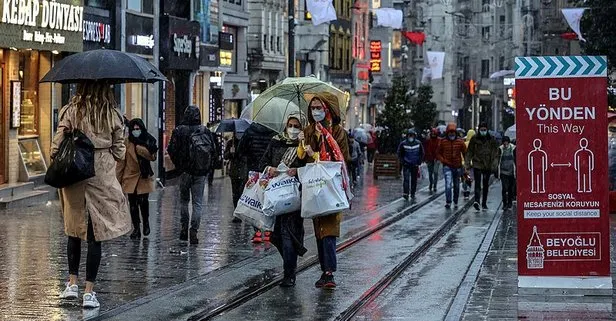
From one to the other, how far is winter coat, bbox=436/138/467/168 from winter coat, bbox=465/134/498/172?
30 centimetres

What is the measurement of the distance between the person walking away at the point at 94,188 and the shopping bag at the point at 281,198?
2.01 m

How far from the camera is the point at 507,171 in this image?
1231 inches

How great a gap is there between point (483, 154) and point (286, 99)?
42.9ft

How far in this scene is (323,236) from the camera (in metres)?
14.9

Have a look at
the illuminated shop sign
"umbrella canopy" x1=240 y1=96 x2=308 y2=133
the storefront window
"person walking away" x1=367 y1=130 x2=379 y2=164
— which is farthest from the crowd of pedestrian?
"person walking away" x1=367 y1=130 x2=379 y2=164

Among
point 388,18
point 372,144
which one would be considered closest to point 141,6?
point 372,144

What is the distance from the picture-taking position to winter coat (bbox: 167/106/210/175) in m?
19.2

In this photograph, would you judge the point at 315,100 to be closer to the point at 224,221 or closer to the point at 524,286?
the point at 524,286

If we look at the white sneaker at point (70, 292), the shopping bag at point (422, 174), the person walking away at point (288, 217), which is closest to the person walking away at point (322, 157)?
the person walking away at point (288, 217)

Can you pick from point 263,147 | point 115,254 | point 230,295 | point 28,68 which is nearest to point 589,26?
point 28,68

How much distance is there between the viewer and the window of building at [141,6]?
36875 mm

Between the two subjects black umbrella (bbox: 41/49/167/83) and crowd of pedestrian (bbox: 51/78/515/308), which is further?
black umbrella (bbox: 41/49/167/83)

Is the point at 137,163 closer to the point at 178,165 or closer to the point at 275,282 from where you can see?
the point at 178,165

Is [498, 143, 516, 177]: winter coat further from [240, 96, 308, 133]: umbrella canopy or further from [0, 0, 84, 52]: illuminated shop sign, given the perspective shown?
[240, 96, 308, 133]: umbrella canopy
